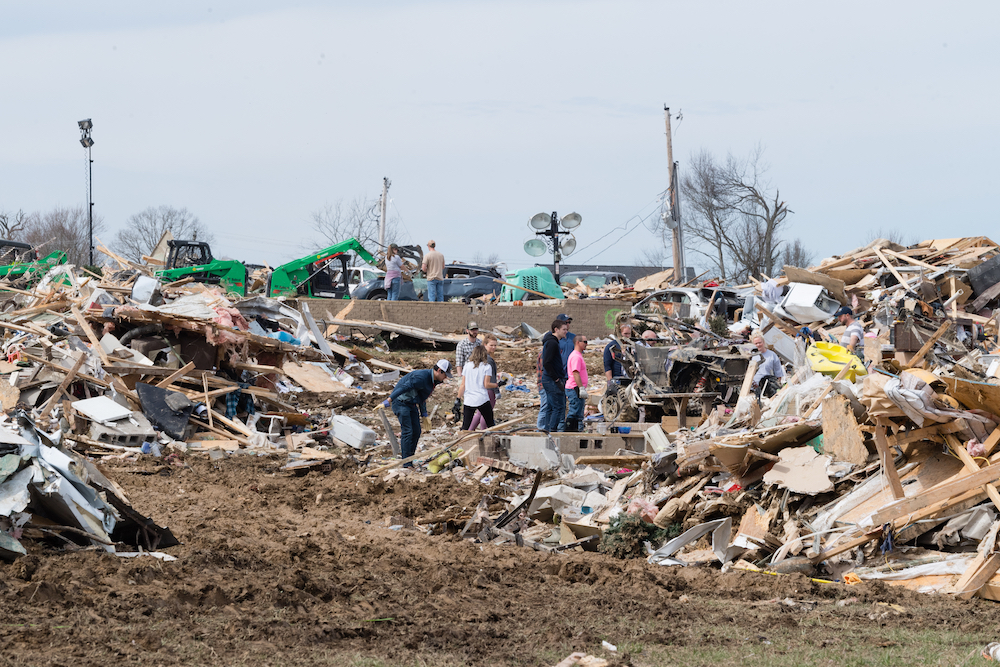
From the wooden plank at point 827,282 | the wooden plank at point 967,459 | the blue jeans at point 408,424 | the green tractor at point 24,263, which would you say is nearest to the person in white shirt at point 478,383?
the blue jeans at point 408,424

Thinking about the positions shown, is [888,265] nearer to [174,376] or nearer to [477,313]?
[477,313]

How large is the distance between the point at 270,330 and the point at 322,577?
12372mm

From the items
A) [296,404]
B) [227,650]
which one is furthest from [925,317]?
[227,650]

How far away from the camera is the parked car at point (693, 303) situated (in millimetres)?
20594

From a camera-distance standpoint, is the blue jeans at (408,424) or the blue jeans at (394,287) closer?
the blue jeans at (408,424)

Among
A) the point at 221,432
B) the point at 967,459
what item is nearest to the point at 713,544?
the point at 967,459

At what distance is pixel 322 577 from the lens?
6238 mm

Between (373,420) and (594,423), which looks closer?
(594,423)

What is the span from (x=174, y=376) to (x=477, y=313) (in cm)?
1161

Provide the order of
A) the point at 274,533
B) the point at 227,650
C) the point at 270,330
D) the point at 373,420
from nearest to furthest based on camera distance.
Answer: the point at 227,650
the point at 274,533
the point at 373,420
the point at 270,330

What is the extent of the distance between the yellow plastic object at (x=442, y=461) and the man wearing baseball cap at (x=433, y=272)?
14123 mm

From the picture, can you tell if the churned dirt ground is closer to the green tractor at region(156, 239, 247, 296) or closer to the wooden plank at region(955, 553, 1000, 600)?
the wooden plank at region(955, 553, 1000, 600)

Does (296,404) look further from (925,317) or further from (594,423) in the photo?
(925,317)

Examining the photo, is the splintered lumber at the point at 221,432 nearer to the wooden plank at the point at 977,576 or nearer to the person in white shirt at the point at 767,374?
the person in white shirt at the point at 767,374
